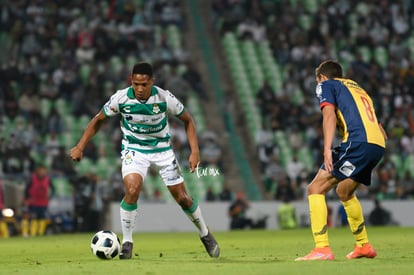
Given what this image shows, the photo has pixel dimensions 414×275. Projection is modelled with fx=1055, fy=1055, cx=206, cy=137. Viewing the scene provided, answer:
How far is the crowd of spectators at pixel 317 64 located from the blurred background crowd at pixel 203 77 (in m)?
0.04

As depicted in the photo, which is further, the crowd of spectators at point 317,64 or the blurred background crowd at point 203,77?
the crowd of spectators at point 317,64

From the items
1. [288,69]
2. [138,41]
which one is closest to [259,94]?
[288,69]

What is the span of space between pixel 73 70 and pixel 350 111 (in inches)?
810

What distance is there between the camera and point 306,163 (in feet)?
99.3

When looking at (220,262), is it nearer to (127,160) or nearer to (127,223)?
(127,223)

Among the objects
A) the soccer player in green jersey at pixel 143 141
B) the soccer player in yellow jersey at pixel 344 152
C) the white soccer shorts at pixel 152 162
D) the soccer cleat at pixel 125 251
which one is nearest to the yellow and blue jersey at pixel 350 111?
the soccer player in yellow jersey at pixel 344 152

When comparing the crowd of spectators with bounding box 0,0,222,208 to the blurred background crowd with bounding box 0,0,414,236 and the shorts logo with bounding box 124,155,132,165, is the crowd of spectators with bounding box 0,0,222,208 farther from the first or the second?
the shorts logo with bounding box 124,155,132,165

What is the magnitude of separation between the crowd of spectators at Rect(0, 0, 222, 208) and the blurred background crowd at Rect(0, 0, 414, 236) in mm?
40

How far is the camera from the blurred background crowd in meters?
28.3

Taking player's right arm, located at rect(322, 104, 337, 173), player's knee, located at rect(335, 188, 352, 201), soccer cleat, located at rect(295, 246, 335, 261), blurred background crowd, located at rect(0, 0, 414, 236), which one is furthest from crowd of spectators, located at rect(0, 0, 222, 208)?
player's right arm, located at rect(322, 104, 337, 173)

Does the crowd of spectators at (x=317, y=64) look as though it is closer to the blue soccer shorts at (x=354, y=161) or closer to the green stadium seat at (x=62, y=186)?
the green stadium seat at (x=62, y=186)

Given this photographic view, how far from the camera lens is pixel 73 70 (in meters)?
31.2

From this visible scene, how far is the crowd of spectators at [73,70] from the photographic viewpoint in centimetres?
2798

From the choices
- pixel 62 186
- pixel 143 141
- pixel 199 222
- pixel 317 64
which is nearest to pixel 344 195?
pixel 199 222
